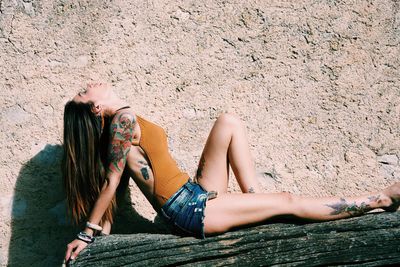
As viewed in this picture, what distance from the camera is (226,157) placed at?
255 centimetres

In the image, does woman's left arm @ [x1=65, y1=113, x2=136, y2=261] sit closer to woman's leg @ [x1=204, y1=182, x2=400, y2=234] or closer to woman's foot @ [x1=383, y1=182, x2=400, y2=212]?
woman's leg @ [x1=204, y1=182, x2=400, y2=234]

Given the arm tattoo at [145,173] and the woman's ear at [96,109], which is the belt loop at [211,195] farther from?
the woman's ear at [96,109]

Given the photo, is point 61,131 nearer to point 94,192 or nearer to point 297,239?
point 94,192

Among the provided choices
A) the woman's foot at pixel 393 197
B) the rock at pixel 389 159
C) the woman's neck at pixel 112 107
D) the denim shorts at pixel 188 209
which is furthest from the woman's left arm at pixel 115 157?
the rock at pixel 389 159

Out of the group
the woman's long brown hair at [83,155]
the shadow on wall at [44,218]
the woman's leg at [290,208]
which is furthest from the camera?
the shadow on wall at [44,218]

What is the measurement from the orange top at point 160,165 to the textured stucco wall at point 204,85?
0.23 metres

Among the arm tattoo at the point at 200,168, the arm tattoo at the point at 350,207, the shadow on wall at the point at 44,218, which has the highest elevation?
the arm tattoo at the point at 200,168

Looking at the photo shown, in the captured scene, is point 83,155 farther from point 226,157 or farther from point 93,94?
point 226,157

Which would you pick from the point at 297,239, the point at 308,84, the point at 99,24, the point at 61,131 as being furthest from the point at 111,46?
the point at 297,239

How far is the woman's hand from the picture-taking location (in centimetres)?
233

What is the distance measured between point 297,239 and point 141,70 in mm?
1185

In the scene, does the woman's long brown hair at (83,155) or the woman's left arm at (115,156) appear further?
the woman's long brown hair at (83,155)

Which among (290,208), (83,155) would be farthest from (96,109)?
(290,208)

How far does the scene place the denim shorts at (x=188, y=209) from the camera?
92.4 inches
